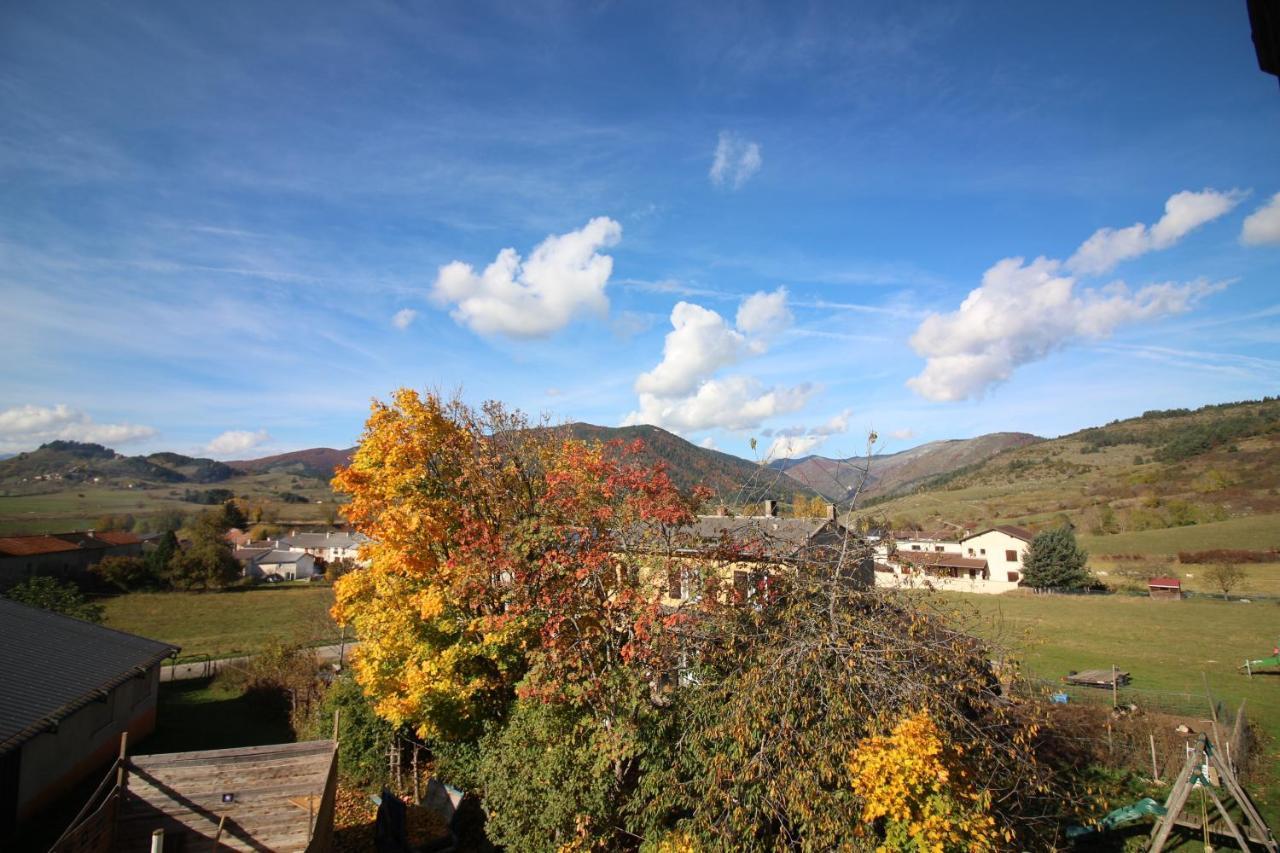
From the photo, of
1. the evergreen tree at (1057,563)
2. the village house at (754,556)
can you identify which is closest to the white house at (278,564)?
the village house at (754,556)

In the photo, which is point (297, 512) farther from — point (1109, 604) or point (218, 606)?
point (1109, 604)

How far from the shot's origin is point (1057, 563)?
57.6 metres

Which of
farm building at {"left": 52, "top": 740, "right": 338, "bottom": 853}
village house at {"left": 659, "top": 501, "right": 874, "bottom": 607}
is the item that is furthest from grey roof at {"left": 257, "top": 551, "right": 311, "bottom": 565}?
village house at {"left": 659, "top": 501, "right": 874, "bottom": 607}

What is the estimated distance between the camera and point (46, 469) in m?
169

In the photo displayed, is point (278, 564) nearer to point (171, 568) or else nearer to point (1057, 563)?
point (171, 568)

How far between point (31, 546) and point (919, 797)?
3186 inches

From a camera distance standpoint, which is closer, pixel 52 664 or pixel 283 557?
pixel 52 664

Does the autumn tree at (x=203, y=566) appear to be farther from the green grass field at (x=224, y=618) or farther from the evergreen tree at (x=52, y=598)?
the evergreen tree at (x=52, y=598)

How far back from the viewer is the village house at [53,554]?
181 ft

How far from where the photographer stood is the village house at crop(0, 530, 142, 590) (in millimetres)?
55188

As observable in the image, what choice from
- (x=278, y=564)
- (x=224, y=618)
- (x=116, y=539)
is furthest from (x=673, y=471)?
(x=116, y=539)

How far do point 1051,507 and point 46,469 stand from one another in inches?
9665

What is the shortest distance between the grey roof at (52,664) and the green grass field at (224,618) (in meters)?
12.2

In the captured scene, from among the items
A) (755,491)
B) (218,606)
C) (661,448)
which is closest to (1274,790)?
(755,491)
